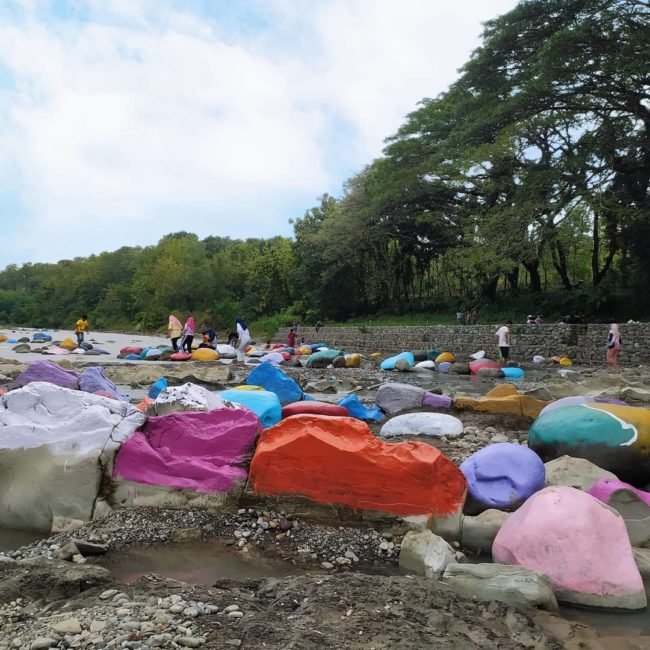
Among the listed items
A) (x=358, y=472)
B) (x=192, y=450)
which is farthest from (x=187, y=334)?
(x=358, y=472)

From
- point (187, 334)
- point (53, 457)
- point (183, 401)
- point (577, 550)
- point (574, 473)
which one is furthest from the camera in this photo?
point (187, 334)

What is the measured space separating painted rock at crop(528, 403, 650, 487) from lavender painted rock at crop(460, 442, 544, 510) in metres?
0.91

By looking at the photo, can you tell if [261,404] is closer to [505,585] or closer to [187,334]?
[505,585]

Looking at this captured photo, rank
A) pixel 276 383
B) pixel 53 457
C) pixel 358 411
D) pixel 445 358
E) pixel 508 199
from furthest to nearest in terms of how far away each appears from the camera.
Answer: pixel 508 199 → pixel 445 358 → pixel 276 383 → pixel 358 411 → pixel 53 457

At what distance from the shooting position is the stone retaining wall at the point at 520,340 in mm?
17750

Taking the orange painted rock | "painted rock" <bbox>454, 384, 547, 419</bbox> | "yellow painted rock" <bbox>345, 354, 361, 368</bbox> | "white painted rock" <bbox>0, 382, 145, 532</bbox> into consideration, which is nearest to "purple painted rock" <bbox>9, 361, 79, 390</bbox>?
"white painted rock" <bbox>0, 382, 145, 532</bbox>

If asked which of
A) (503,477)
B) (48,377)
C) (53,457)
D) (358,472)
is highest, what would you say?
(48,377)

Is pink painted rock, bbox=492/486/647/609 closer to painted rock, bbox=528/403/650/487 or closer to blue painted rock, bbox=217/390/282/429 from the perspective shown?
painted rock, bbox=528/403/650/487

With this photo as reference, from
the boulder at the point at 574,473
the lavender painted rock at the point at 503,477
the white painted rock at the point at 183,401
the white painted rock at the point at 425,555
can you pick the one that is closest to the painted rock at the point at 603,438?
the boulder at the point at 574,473

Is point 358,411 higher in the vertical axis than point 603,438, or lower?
lower

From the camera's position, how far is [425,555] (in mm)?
3275

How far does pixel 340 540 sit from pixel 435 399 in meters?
5.30

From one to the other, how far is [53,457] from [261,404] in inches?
100

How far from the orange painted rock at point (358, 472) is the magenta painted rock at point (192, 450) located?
9.4 inches
